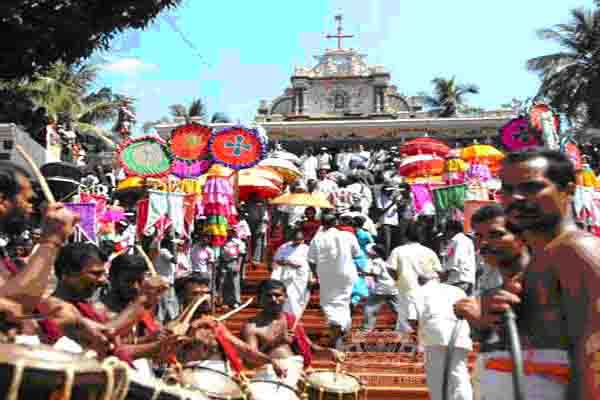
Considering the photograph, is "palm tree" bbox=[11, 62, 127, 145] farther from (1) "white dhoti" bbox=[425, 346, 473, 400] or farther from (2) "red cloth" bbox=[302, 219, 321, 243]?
(1) "white dhoti" bbox=[425, 346, 473, 400]

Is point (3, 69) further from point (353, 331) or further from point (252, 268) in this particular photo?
point (353, 331)

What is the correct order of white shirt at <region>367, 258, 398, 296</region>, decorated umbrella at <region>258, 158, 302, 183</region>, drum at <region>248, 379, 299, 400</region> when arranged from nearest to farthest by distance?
drum at <region>248, 379, 299, 400</region>, white shirt at <region>367, 258, 398, 296</region>, decorated umbrella at <region>258, 158, 302, 183</region>

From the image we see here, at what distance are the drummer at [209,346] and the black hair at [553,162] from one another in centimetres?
237

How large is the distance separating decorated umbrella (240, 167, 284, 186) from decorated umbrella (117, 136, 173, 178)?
3581mm

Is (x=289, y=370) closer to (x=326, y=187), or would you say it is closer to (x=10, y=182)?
(x=10, y=182)

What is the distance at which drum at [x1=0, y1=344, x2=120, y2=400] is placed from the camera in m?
2.25

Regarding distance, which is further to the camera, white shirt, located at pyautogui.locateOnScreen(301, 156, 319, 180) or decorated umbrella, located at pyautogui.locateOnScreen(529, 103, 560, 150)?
white shirt, located at pyautogui.locateOnScreen(301, 156, 319, 180)

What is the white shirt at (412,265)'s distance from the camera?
8695 mm

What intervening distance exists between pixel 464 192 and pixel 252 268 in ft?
12.9

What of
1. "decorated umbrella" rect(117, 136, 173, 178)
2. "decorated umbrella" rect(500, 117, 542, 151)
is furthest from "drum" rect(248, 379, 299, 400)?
"decorated umbrella" rect(500, 117, 542, 151)

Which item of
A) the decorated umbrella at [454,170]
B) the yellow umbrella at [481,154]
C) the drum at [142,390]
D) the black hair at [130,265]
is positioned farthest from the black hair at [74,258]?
the yellow umbrella at [481,154]

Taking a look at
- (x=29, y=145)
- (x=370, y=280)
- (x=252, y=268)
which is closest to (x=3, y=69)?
(x=29, y=145)

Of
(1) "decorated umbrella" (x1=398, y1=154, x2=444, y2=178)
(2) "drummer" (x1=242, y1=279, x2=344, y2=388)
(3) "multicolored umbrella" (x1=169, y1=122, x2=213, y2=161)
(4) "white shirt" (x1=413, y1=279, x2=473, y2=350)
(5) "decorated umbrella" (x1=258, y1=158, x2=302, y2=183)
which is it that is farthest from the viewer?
(5) "decorated umbrella" (x1=258, y1=158, x2=302, y2=183)

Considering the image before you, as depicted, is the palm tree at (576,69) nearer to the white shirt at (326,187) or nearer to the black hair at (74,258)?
the white shirt at (326,187)
